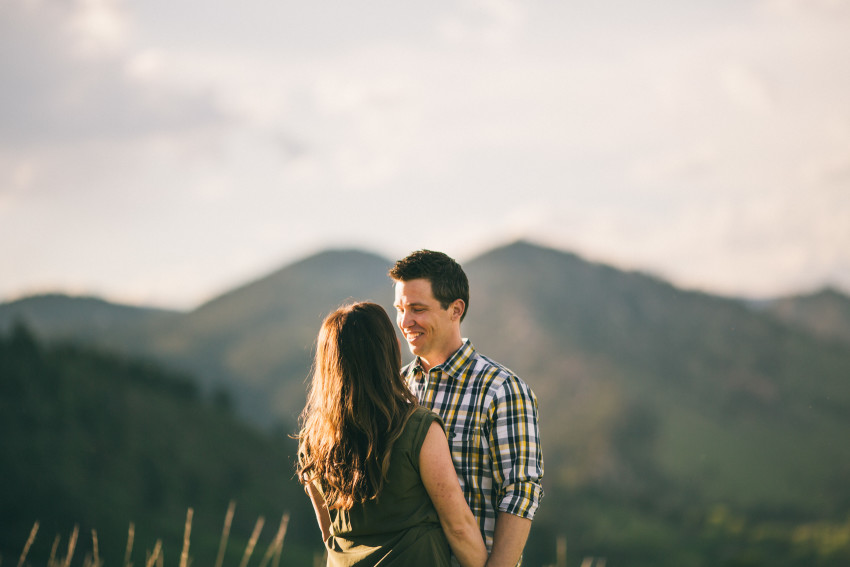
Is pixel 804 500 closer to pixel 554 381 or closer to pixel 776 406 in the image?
pixel 776 406

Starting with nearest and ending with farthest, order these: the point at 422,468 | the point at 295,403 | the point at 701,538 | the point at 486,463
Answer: the point at 422,468
the point at 486,463
the point at 701,538
the point at 295,403

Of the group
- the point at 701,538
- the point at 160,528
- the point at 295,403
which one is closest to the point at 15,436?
the point at 160,528

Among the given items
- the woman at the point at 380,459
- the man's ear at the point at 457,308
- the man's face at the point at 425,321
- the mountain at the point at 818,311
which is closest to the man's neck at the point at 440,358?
the man's face at the point at 425,321

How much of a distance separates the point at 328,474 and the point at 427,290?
2.87ft

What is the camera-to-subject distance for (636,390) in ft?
343

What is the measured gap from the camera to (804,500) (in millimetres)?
84125

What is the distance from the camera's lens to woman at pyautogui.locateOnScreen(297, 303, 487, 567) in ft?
8.56

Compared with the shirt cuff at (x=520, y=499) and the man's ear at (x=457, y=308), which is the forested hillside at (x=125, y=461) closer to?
the man's ear at (x=457, y=308)

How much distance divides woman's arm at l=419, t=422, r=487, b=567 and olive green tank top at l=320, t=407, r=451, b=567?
3 cm

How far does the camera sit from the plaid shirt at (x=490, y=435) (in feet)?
9.57

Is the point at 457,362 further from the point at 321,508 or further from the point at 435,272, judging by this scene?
the point at 321,508

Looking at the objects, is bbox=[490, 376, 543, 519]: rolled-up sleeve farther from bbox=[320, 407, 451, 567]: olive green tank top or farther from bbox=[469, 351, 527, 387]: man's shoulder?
bbox=[320, 407, 451, 567]: olive green tank top

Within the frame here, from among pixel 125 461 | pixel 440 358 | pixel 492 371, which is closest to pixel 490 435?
pixel 492 371

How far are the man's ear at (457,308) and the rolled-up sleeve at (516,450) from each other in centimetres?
41
